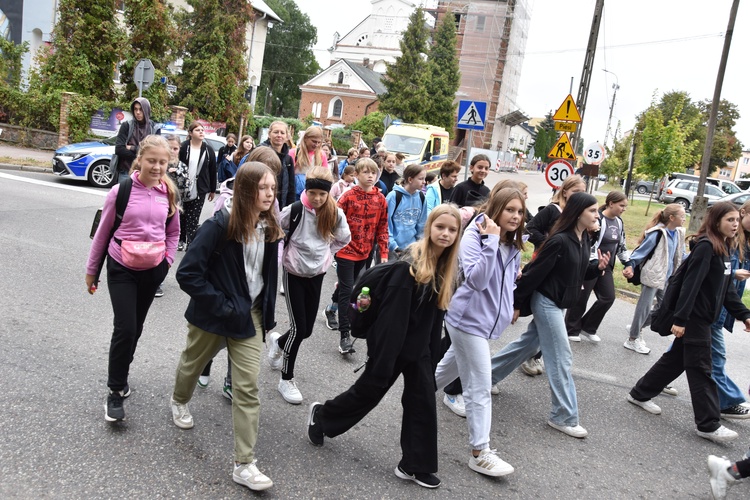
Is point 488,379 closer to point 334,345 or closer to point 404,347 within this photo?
point 404,347

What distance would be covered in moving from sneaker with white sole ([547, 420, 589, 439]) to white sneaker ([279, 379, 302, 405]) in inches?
79.7

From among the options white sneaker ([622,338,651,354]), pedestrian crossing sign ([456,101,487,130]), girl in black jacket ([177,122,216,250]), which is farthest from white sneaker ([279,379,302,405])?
pedestrian crossing sign ([456,101,487,130])

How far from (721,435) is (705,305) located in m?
1.06

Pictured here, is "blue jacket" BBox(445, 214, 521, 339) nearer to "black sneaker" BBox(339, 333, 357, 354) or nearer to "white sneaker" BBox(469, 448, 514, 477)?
"white sneaker" BBox(469, 448, 514, 477)

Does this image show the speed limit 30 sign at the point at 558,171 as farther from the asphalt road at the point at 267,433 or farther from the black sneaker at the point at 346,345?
the black sneaker at the point at 346,345

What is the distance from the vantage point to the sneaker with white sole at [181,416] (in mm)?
3887

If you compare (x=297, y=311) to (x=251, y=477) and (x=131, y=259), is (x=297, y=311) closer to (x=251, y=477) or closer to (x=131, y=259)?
(x=131, y=259)

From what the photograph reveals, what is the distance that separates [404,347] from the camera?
360 cm

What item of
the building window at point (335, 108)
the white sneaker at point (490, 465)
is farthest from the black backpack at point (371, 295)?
the building window at point (335, 108)

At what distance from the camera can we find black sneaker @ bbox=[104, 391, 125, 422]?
12.5 feet

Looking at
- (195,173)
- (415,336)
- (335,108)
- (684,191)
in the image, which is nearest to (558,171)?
(195,173)

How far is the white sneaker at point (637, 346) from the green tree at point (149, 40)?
67.6 ft

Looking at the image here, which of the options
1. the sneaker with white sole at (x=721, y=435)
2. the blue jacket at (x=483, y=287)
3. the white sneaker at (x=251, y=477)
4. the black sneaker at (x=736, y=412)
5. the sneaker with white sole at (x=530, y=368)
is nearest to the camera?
the white sneaker at (x=251, y=477)

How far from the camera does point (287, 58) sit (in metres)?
72.7
